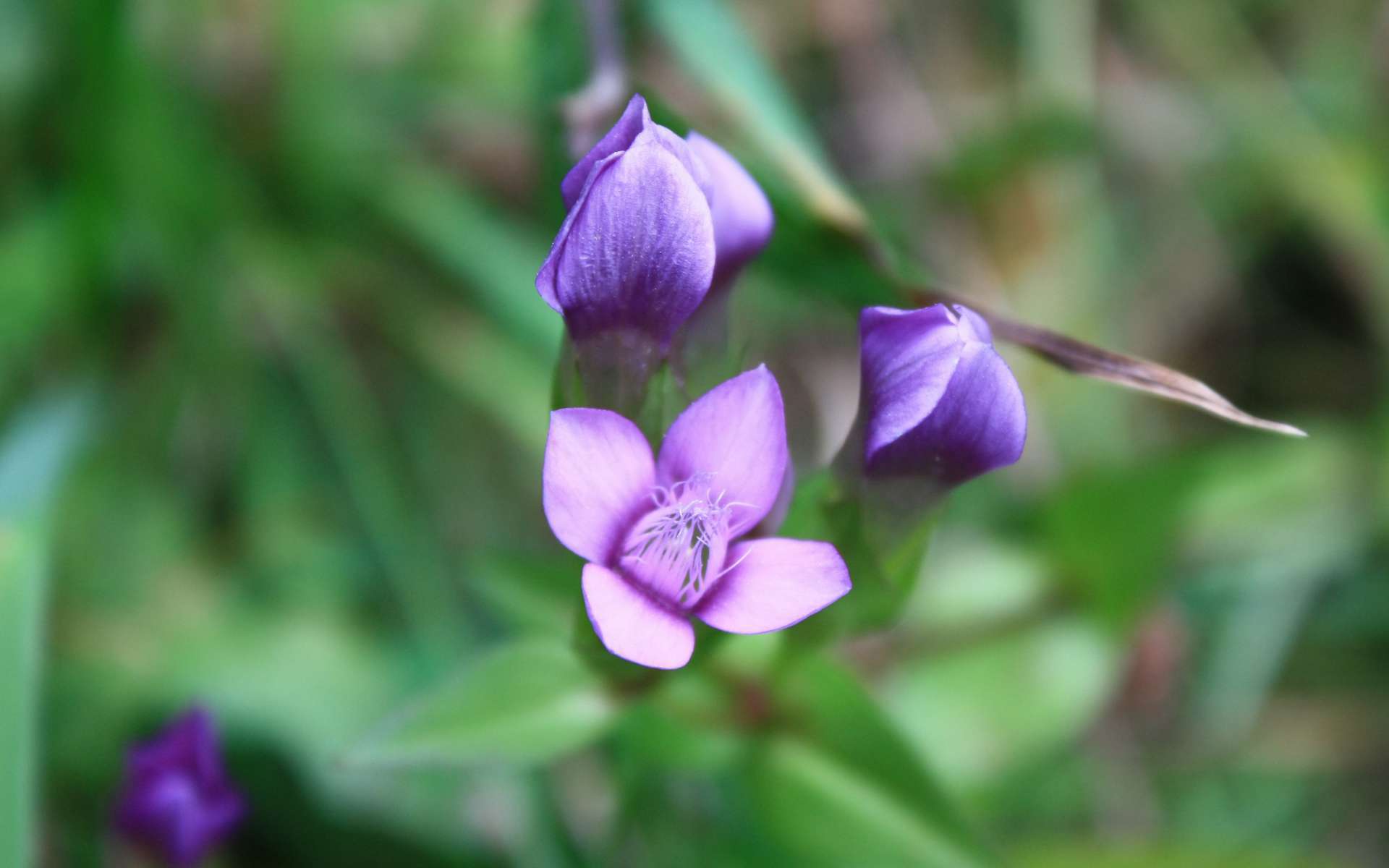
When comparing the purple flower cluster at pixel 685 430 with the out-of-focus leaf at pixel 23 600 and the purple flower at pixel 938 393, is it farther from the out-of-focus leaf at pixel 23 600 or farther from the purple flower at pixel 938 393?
the out-of-focus leaf at pixel 23 600

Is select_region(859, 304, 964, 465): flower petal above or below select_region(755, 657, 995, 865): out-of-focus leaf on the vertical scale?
above

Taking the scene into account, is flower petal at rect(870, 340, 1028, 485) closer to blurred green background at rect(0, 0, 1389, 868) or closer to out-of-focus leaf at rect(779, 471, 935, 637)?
out-of-focus leaf at rect(779, 471, 935, 637)

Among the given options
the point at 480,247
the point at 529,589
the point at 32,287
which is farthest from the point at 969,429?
the point at 32,287

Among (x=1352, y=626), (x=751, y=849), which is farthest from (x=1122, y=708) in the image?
(x=751, y=849)

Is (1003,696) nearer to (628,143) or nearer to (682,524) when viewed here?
(682,524)

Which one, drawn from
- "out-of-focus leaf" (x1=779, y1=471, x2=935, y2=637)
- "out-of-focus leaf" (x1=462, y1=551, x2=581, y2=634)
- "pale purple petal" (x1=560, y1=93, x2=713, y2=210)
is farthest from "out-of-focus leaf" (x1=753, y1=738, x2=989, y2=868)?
"pale purple petal" (x1=560, y1=93, x2=713, y2=210)
